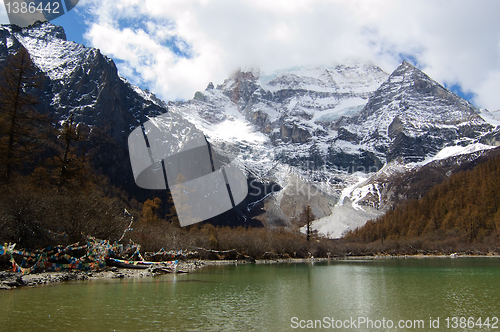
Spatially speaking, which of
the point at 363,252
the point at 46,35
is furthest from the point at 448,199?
the point at 46,35

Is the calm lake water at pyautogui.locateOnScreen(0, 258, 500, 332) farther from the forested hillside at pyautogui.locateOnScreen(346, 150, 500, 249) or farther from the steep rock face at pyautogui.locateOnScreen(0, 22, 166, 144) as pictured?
the steep rock face at pyautogui.locateOnScreen(0, 22, 166, 144)

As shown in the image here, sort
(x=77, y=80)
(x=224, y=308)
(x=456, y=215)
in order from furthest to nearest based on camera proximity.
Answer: (x=77, y=80), (x=456, y=215), (x=224, y=308)

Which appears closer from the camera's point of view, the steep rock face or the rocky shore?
the rocky shore

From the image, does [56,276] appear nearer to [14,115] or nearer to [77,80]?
[14,115]

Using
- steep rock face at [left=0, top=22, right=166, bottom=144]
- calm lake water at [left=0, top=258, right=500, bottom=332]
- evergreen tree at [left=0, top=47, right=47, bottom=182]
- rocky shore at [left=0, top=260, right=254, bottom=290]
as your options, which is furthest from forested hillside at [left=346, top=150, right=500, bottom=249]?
steep rock face at [left=0, top=22, right=166, bottom=144]

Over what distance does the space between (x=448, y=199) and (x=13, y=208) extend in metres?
137

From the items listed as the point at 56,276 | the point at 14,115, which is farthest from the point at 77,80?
the point at 56,276

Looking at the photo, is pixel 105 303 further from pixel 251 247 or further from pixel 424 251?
pixel 424 251

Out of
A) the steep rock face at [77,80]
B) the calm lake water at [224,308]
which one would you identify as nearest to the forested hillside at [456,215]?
the calm lake water at [224,308]

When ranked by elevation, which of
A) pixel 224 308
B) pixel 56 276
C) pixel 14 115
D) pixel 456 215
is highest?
pixel 14 115

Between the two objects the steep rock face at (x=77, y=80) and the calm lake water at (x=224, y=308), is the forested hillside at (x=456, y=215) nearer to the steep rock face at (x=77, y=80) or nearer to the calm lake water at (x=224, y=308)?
the calm lake water at (x=224, y=308)

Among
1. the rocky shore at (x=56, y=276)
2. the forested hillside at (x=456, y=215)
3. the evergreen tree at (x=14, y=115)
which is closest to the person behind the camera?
the rocky shore at (x=56, y=276)

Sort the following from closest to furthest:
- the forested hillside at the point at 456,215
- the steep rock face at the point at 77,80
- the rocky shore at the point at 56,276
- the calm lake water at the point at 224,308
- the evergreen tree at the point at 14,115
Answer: the calm lake water at the point at 224,308 < the rocky shore at the point at 56,276 < the evergreen tree at the point at 14,115 < the forested hillside at the point at 456,215 < the steep rock face at the point at 77,80

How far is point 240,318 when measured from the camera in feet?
35.5
